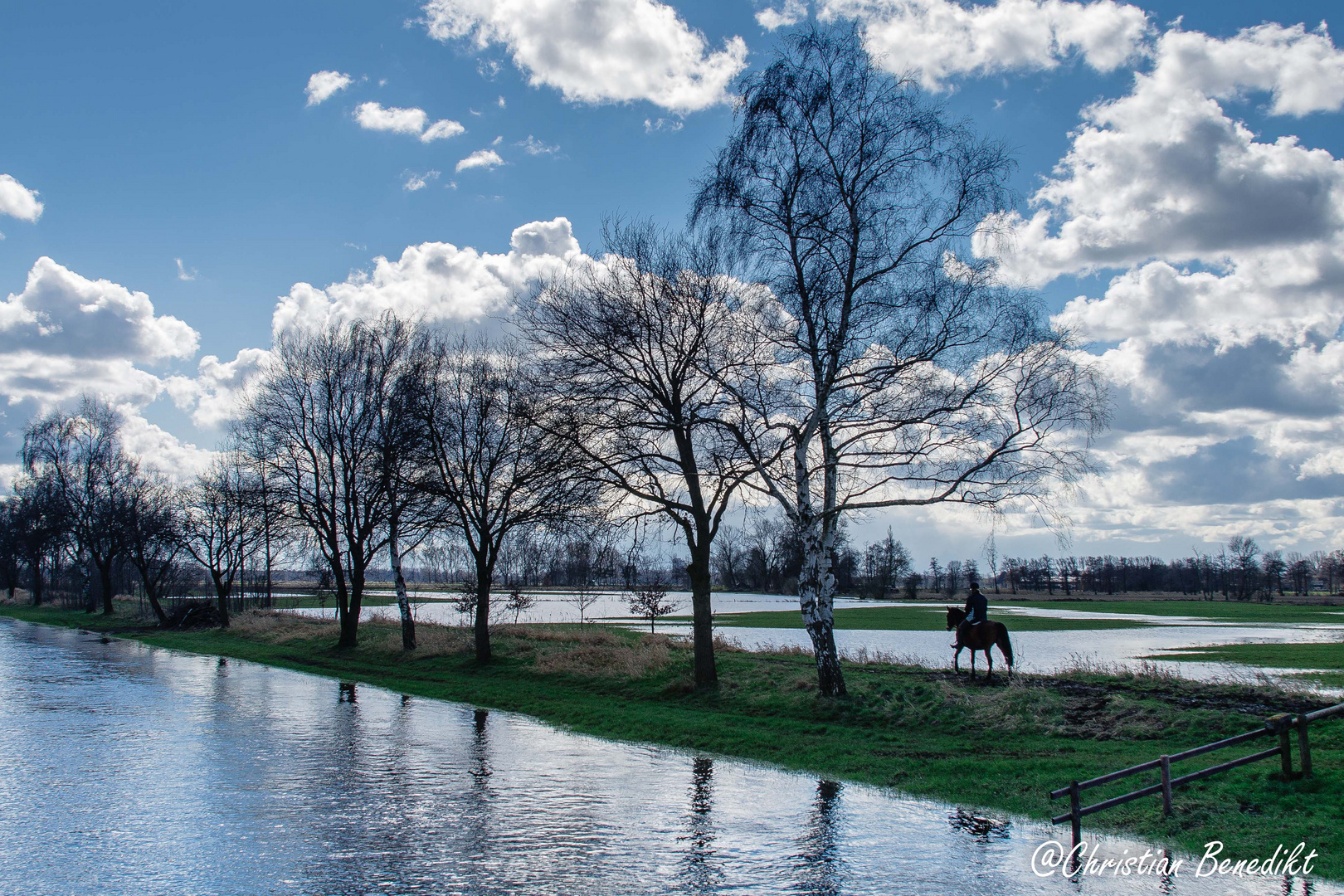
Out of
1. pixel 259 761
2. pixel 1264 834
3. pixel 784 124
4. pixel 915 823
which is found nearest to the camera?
pixel 1264 834

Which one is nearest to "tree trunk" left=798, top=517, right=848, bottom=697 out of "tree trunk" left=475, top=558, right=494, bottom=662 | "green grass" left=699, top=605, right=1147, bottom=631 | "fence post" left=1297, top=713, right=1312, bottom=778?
"fence post" left=1297, top=713, right=1312, bottom=778

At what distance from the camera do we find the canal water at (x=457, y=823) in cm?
780

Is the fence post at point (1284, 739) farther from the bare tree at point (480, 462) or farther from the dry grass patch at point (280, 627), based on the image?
the dry grass patch at point (280, 627)

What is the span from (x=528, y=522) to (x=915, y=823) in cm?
1962

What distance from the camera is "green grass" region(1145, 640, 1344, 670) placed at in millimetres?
27031

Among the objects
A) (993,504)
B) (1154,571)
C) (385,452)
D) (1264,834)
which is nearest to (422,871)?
(1264,834)

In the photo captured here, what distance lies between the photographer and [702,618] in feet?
68.4

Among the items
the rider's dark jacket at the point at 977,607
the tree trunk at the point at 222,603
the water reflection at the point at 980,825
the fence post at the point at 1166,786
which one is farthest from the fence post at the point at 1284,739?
the tree trunk at the point at 222,603

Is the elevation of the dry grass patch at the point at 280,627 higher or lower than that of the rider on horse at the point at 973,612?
lower

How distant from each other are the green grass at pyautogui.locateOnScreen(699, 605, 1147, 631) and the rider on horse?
32646mm

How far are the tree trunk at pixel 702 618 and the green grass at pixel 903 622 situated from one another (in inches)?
1356

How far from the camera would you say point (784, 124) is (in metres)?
18.4

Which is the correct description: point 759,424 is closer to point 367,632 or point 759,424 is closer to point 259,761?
point 259,761

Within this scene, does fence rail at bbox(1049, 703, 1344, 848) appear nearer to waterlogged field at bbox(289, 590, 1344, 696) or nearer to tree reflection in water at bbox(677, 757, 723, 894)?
tree reflection in water at bbox(677, 757, 723, 894)
